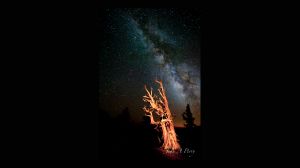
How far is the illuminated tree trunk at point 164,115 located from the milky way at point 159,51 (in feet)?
0.19

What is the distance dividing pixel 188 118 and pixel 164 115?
23cm

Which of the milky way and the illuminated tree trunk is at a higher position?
the milky way

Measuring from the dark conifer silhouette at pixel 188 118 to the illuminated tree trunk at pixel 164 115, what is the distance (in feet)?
0.43

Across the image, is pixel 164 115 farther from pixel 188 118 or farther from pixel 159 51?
pixel 159 51

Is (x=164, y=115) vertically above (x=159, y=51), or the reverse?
(x=159, y=51)

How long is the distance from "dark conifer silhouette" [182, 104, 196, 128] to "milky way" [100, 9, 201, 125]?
0.03 meters

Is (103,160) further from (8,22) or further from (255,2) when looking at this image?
(255,2)

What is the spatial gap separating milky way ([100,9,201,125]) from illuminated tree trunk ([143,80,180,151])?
0.06m

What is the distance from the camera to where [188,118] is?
10.7 feet

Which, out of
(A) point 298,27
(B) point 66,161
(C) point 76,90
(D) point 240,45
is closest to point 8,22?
(C) point 76,90

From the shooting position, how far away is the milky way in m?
3.25

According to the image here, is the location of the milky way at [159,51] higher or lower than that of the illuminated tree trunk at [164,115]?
higher

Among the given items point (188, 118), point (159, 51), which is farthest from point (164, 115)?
point (159, 51)

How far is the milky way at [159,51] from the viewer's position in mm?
3250
